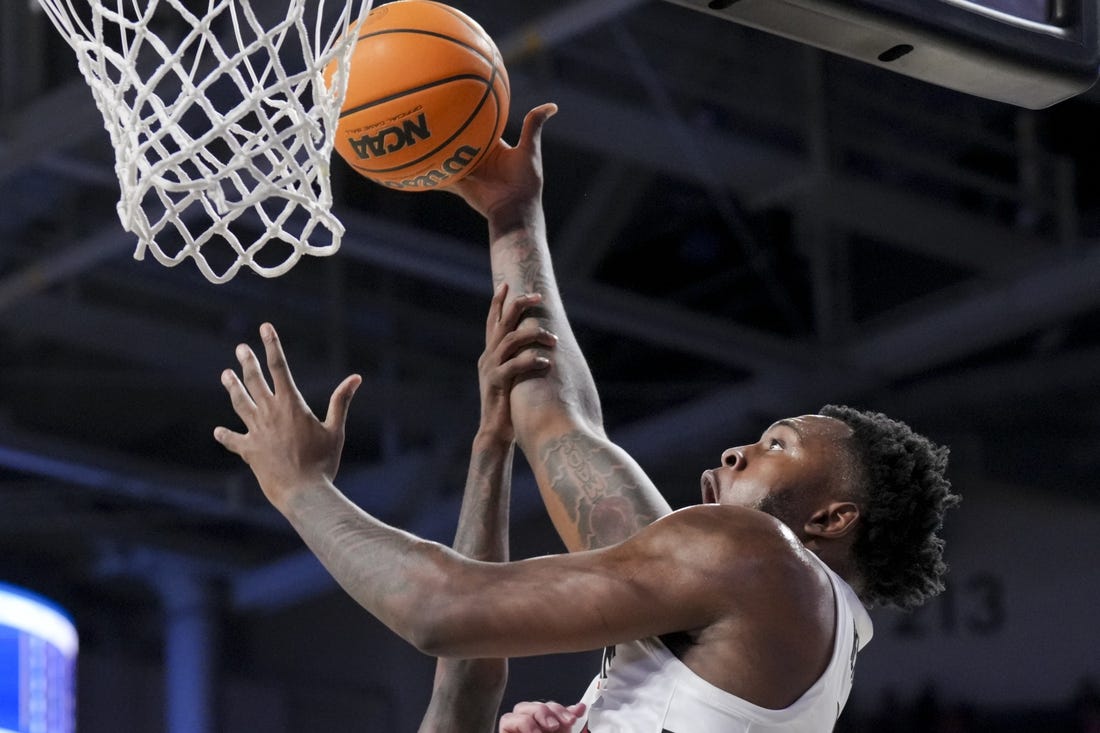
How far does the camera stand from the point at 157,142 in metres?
2.26

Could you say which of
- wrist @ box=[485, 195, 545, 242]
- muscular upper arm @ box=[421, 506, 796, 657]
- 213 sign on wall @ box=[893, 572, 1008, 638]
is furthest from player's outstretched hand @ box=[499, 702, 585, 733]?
213 sign on wall @ box=[893, 572, 1008, 638]

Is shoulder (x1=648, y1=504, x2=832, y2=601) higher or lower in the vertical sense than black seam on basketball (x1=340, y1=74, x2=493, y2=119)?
lower

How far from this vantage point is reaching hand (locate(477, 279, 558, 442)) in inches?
102

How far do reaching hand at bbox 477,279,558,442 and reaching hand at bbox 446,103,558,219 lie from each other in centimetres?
25

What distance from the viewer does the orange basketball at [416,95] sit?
251 cm

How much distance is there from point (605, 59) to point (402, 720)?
5.30m

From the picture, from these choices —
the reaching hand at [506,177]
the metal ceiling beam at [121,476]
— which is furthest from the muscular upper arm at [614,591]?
the metal ceiling beam at [121,476]

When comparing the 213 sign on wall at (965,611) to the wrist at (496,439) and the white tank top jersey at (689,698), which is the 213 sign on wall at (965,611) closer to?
the wrist at (496,439)

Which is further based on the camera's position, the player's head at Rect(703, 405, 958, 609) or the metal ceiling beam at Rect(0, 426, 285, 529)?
Answer: the metal ceiling beam at Rect(0, 426, 285, 529)

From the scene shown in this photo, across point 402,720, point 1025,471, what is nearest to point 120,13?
point 1025,471

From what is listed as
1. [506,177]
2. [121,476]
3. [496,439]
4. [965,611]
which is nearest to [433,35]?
[506,177]

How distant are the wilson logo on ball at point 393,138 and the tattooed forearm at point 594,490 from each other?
1.72 ft

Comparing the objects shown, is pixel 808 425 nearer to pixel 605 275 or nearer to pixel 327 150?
pixel 327 150

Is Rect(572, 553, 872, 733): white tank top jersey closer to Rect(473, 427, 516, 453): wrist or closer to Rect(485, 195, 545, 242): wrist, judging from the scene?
Rect(473, 427, 516, 453): wrist
